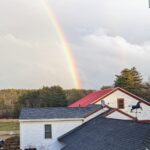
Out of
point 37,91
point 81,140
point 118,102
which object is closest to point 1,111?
point 37,91

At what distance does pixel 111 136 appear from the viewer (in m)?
21.4

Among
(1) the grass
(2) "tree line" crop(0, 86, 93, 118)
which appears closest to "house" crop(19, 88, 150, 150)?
(1) the grass

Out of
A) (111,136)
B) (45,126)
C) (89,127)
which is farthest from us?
(45,126)

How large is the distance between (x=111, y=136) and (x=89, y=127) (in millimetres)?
6416

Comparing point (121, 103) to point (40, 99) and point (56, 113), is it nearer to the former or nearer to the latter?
point (56, 113)

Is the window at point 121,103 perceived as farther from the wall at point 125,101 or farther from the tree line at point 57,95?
the tree line at point 57,95

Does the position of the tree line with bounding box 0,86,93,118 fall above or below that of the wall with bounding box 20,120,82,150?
above

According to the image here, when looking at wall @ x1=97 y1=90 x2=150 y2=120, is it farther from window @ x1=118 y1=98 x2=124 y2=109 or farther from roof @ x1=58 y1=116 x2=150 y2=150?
roof @ x1=58 y1=116 x2=150 y2=150

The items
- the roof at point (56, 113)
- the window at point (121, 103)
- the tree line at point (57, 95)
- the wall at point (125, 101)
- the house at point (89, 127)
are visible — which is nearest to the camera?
the house at point (89, 127)

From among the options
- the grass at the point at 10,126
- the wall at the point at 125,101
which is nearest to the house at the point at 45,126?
the wall at the point at 125,101

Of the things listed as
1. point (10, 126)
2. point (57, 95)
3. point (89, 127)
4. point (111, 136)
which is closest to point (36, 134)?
point (89, 127)

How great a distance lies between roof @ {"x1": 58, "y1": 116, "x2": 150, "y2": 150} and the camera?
720 inches

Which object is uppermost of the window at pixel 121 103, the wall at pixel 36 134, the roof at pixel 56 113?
the window at pixel 121 103

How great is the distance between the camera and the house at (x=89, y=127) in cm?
1974
